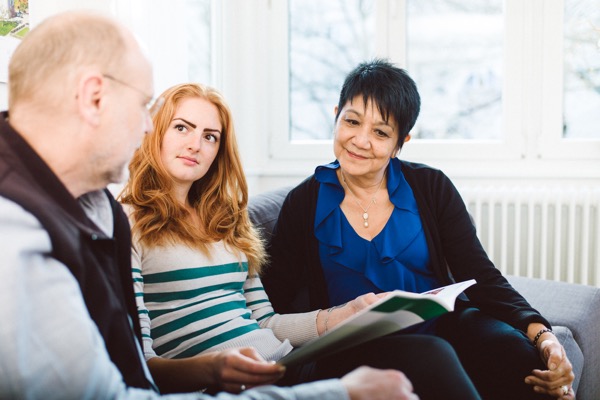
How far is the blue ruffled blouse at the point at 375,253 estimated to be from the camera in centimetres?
159

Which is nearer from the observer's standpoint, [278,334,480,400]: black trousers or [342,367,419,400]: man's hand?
[342,367,419,400]: man's hand

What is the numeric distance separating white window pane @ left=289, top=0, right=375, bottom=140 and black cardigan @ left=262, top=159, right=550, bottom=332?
159 cm

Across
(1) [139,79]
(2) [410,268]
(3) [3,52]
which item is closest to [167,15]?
(3) [3,52]

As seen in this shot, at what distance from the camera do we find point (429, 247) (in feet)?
5.39

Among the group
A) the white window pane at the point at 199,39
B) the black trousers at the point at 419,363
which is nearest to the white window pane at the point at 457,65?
the white window pane at the point at 199,39

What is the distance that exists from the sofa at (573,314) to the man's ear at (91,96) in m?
0.97

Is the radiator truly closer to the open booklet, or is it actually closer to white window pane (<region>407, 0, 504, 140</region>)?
white window pane (<region>407, 0, 504, 140</region>)

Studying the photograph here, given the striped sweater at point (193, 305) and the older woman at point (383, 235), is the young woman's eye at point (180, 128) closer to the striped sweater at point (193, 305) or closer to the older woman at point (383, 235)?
the striped sweater at point (193, 305)

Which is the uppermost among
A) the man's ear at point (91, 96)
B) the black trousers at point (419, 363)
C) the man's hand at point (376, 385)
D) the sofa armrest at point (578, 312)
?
the man's ear at point (91, 96)

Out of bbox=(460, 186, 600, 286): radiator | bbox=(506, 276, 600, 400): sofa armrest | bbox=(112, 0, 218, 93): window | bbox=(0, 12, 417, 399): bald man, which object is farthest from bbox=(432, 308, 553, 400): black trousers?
bbox=(460, 186, 600, 286): radiator

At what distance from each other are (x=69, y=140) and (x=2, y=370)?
0.30 m

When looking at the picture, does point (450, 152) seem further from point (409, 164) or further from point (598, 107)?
Answer: point (409, 164)

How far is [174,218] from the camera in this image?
141 cm

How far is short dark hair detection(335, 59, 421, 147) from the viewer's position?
164 cm
